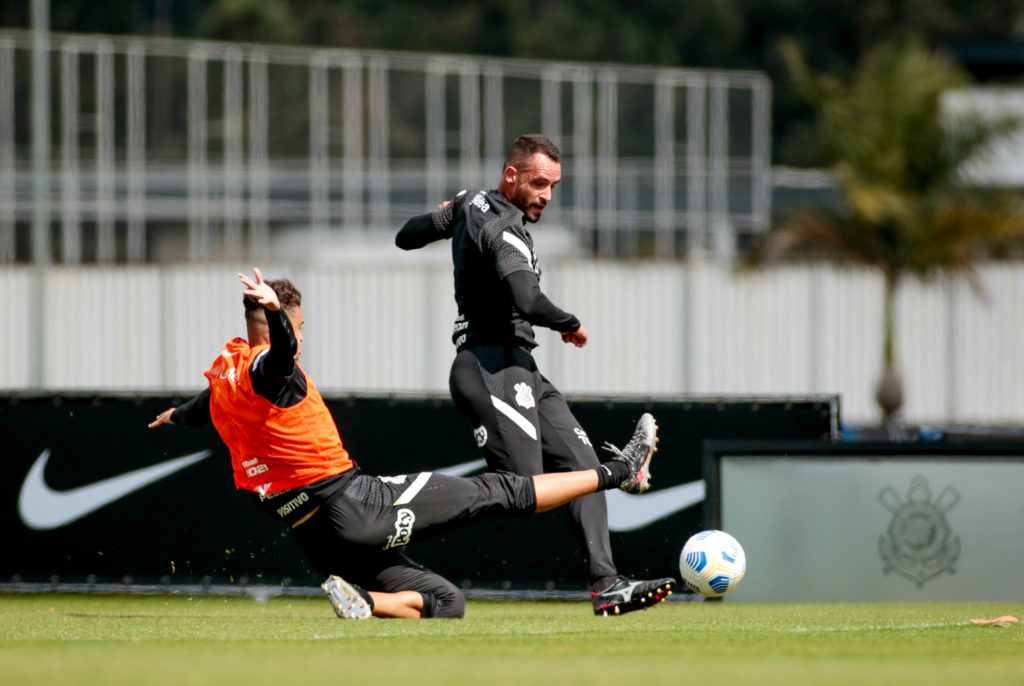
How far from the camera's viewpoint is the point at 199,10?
5381 centimetres

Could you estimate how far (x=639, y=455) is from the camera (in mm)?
7059

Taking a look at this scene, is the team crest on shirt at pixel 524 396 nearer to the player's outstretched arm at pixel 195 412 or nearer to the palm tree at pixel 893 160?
the player's outstretched arm at pixel 195 412

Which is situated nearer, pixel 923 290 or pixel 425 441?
pixel 425 441

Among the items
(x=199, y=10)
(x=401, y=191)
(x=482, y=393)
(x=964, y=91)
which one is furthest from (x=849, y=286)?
(x=199, y=10)

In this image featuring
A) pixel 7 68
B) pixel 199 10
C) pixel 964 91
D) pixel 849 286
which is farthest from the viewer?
pixel 199 10

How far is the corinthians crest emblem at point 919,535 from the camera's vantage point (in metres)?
9.30

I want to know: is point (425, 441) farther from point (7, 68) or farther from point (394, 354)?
point (7, 68)

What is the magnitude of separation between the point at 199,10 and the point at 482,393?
49.7m

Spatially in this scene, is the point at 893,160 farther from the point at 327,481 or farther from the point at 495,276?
the point at 327,481

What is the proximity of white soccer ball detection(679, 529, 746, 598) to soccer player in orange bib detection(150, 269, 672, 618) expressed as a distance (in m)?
0.74

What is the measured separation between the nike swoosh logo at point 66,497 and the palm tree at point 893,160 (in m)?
16.1

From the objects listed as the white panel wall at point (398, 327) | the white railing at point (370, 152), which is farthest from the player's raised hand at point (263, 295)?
the white railing at point (370, 152)

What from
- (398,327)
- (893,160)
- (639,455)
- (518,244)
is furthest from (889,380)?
(518,244)

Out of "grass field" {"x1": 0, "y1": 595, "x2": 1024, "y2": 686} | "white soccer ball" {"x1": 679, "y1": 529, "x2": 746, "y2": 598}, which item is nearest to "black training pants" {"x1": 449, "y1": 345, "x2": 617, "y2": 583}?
"grass field" {"x1": 0, "y1": 595, "x2": 1024, "y2": 686}
